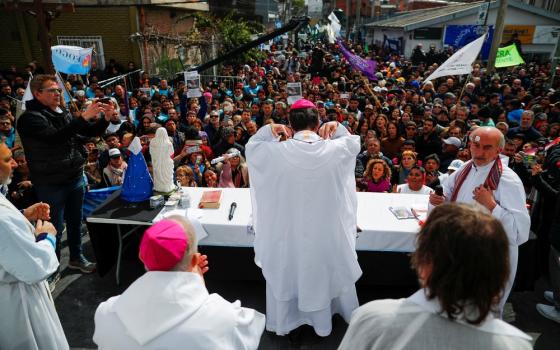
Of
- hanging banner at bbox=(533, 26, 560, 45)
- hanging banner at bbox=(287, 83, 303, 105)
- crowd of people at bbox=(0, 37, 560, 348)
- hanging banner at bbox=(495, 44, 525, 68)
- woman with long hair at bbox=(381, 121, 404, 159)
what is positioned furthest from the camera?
hanging banner at bbox=(533, 26, 560, 45)

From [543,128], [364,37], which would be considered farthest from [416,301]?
[364,37]

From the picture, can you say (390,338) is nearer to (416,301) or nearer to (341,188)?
(416,301)

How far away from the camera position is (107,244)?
3771mm

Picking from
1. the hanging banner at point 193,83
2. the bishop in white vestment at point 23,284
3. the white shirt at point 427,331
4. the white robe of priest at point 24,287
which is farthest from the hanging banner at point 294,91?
the white shirt at point 427,331

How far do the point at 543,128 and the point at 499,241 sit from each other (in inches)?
275

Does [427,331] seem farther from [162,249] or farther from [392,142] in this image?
[392,142]

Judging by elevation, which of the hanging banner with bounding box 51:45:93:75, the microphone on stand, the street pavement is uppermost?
the hanging banner with bounding box 51:45:93:75

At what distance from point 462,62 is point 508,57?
447 centimetres

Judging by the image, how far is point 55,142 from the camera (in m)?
3.30

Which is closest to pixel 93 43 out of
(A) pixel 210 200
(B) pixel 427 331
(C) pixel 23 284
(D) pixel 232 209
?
(A) pixel 210 200

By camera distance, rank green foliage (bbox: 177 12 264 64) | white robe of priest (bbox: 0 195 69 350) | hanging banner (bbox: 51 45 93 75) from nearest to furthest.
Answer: white robe of priest (bbox: 0 195 69 350) < hanging banner (bbox: 51 45 93 75) < green foliage (bbox: 177 12 264 64)

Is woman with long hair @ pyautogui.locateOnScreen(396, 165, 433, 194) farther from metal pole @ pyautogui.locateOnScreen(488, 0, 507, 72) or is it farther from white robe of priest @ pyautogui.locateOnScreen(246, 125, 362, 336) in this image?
metal pole @ pyautogui.locateOnScreen(488, 0, 507, 72)

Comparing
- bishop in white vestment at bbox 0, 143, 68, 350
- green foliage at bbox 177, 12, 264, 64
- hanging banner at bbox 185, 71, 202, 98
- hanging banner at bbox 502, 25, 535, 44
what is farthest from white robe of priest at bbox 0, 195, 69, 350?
hanging banner at bbox 502, 25, 535, 44

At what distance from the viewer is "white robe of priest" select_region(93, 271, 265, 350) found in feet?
4.18
